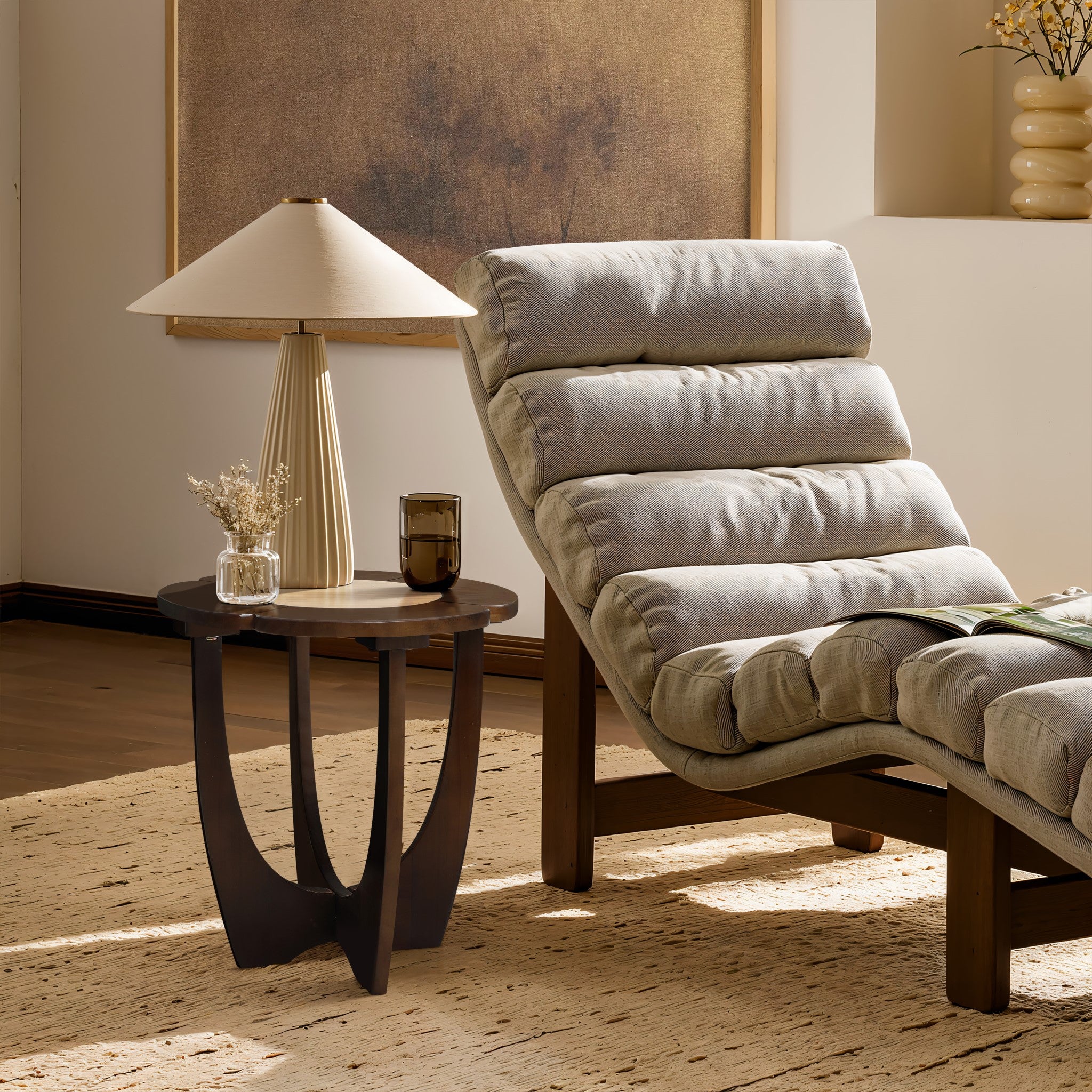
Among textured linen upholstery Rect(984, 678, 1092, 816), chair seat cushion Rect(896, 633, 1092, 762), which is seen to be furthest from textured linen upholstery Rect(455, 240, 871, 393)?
textured linen upholstery Rect(984, 678, 1092, 816)

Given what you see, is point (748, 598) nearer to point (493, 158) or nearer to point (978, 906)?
point (978, 906)

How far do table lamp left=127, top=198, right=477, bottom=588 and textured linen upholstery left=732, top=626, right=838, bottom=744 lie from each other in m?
0.54

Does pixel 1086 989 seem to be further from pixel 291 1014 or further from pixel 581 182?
pixel 581 182

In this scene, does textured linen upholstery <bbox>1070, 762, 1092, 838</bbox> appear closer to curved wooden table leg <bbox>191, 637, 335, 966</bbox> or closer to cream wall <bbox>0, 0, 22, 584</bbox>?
curved wooden table leg <bbox>191, 637, 335, 966</bbox>

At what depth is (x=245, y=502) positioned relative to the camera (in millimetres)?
1998

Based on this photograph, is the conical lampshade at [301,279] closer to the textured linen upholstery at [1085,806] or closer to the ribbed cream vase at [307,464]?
the ribbed cream vase at [307,464]

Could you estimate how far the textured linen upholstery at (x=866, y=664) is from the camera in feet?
6.11

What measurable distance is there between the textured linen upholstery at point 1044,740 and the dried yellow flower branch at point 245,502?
89 centimetres

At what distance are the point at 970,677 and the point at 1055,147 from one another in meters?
2.01

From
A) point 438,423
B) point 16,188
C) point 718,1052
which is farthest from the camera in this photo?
point 16,188

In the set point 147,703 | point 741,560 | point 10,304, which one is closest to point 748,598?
point 741,560

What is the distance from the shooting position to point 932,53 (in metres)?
3.57

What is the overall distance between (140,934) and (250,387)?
2242 millimetres

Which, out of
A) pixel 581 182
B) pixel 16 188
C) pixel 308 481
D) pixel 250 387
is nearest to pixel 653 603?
pixel 308 481
